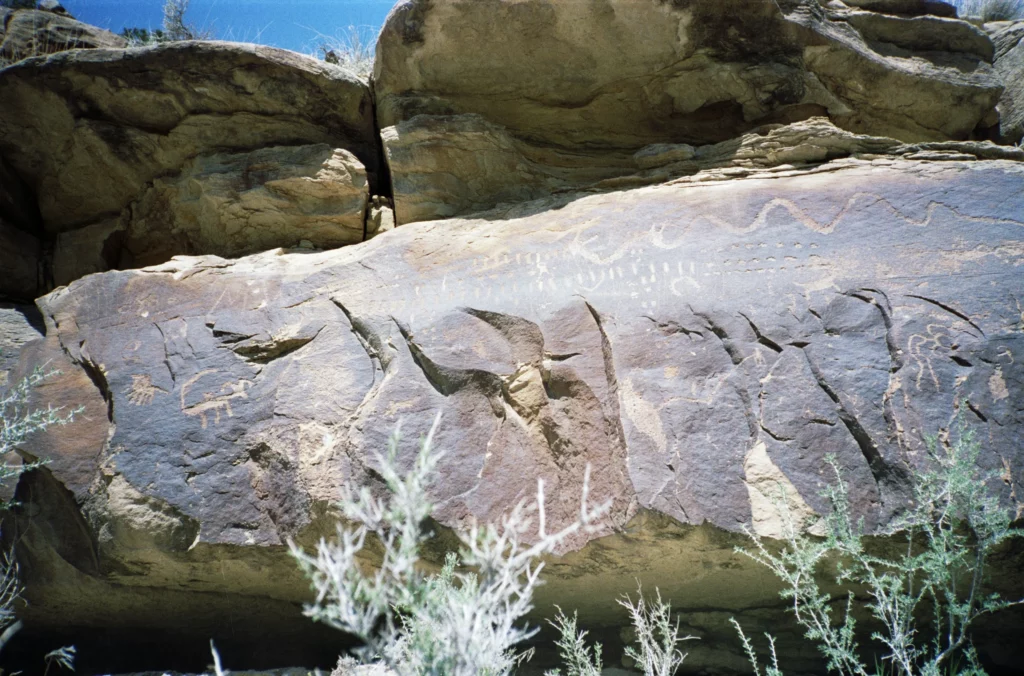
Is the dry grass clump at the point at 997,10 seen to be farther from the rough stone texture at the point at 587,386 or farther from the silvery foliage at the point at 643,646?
the silvery foliage at the point at 643,646

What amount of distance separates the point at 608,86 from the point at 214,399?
111 inches

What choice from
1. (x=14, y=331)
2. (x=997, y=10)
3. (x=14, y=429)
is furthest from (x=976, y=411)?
(x=997, y=10)

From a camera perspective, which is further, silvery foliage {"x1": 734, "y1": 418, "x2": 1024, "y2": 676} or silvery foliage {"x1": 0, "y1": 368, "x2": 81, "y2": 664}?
silvery foliage {"x1": 0, "y1": 368, "x2": 81, "y2": 664}

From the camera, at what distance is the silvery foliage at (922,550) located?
248 centimetres

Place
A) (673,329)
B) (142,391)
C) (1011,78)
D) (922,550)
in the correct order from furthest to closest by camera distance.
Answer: (1011,78) → (142,391) → (673,329) → (922,550)

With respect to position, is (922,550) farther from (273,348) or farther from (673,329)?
(273,348)

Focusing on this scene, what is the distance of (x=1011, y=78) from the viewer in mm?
4973

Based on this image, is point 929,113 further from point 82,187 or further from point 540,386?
point 82,187

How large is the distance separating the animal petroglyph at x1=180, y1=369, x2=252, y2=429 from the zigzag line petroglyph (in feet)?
6.92

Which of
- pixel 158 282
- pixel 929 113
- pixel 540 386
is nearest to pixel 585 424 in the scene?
pixel 540 386

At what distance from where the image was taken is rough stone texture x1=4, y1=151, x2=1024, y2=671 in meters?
2.97

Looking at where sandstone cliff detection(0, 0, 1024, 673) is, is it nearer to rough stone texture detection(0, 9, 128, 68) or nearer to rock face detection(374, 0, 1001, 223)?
rock face detection(374, 0, 1001, 223)

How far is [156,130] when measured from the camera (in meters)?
4.65

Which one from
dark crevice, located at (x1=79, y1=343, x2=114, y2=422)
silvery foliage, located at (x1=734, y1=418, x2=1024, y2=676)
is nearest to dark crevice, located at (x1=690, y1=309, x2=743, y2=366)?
silvery foliage, located at (x1=734, y1=418, x2=1024, y2=676)
